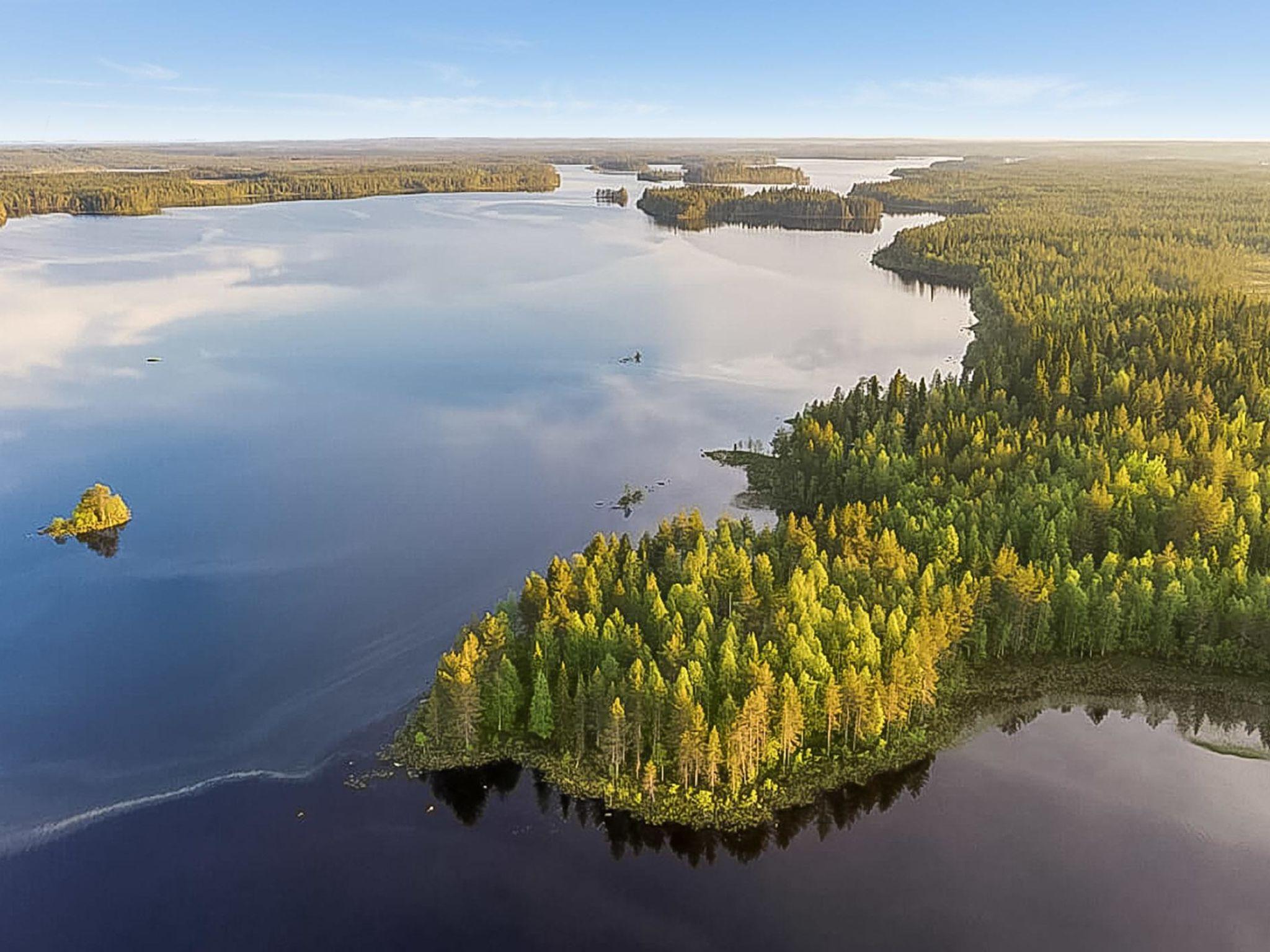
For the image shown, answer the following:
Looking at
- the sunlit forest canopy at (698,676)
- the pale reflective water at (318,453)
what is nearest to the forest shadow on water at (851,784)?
the sunlit forest canopy at (698,676)

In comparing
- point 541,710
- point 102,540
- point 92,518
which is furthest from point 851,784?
point 92,518

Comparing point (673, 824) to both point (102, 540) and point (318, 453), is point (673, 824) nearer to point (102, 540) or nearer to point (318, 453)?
point (102, 540)

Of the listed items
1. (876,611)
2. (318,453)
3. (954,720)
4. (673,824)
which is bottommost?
(673,824)

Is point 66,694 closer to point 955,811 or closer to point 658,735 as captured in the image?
point 658,735

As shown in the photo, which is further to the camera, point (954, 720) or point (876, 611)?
point (954, 720)

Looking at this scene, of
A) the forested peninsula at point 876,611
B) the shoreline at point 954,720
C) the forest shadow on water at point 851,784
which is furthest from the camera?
the forested peninsula at point 876,611

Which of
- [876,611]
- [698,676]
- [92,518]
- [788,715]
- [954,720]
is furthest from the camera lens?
→ [92,518]

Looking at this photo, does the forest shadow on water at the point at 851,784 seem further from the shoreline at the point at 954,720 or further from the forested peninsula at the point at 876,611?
the forested peninsula at the point at 876,611
